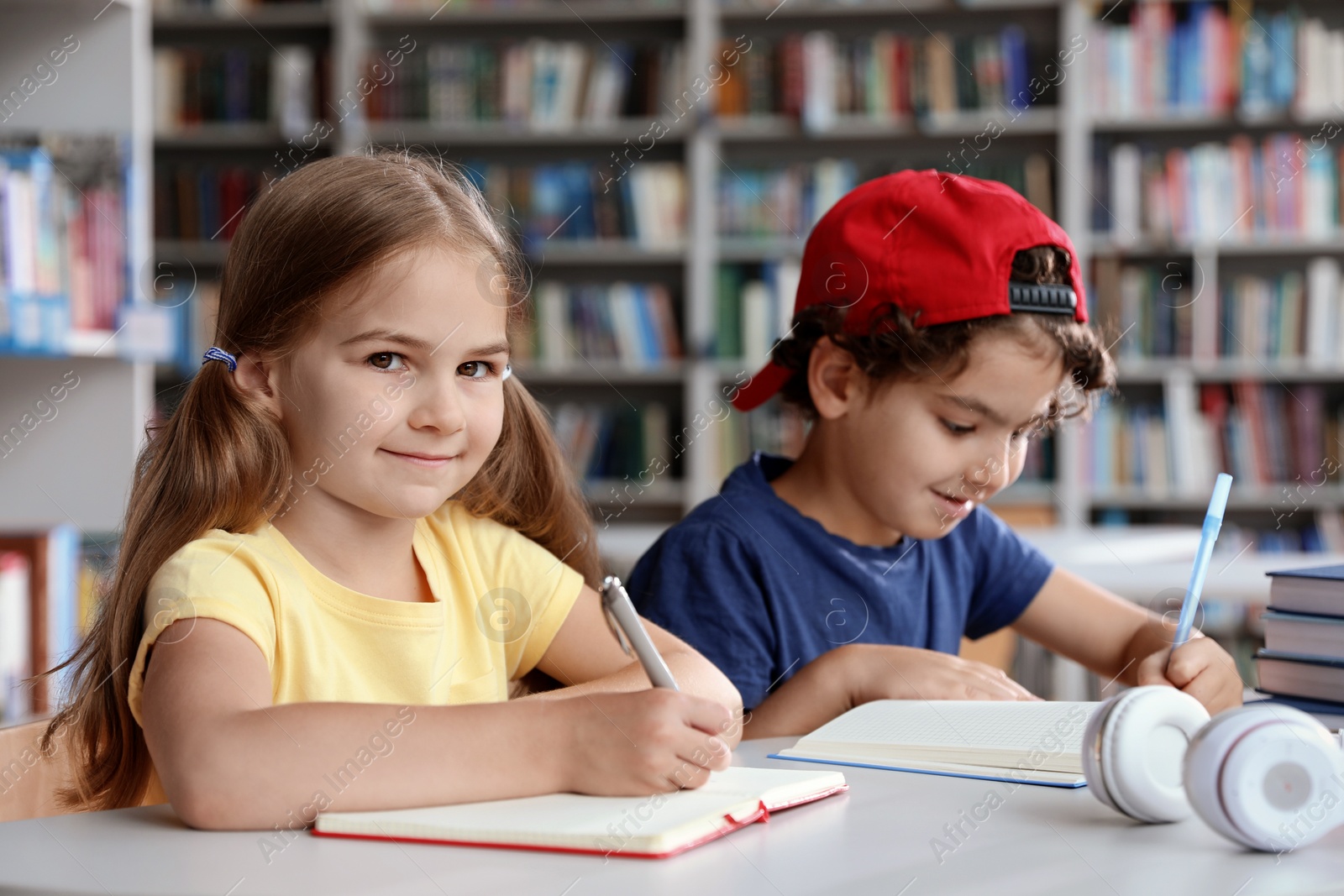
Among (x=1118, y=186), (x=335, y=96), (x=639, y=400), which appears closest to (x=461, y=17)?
(x=335, y=96)

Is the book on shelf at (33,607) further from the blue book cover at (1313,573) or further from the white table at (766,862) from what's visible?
the blue book cover at (1313,573)

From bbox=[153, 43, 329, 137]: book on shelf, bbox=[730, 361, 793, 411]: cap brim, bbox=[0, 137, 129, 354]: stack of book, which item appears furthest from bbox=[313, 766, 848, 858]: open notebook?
bbox=[153, 43, 329, 137]: book on shelf

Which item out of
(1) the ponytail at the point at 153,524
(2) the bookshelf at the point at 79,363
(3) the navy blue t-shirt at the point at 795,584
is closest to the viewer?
(1) the ponytail at the point at 153,524

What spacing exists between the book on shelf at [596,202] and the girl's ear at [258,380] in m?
3.09

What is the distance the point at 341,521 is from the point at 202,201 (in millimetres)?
3617

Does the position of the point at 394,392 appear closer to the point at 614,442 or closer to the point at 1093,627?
the point at 1093,627

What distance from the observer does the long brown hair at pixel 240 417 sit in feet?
2.98

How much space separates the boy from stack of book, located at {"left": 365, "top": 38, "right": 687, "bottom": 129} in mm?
2782

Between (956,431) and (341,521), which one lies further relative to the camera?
(956,431)

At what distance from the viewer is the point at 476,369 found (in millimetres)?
1005

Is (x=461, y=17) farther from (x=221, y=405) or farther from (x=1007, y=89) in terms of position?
(x=221, y=405)

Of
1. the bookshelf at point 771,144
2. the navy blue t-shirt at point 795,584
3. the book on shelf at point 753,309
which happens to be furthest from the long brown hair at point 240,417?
the book on shelf at point 753,309

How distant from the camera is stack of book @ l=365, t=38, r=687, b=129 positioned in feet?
13.3

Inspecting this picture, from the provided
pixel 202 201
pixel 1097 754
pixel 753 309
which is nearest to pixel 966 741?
pixel 1097 754
